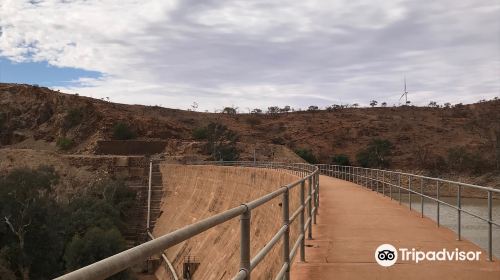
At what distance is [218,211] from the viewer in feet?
131

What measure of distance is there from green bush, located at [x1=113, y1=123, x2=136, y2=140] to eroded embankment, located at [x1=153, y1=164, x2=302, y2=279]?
2175 centimetres

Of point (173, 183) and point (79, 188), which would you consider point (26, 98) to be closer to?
point (79, 188)

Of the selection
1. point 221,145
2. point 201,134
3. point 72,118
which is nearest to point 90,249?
point 221,145

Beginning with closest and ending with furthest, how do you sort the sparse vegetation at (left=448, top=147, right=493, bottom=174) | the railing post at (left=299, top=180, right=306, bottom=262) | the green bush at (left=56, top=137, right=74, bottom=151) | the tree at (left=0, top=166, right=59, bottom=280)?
the railing post at (left=299, top=180, right=306, bottom=262)
the tree at (left=0, top=166, right=59, bottom=280)
the sparse vegetation at (left=448, top=147, right=493, bottom=174)
the green bush at (left=56, top=137, right=74, bottom=151)

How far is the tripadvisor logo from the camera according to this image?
8.52m

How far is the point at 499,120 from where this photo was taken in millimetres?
91938

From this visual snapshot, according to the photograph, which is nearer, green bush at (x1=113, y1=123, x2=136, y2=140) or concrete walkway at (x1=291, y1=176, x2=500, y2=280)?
concrete walkway at (x1=291, y1=176, x2=500, y2=280)

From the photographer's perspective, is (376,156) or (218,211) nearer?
(218,211)

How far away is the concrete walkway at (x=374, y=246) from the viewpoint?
297 inches

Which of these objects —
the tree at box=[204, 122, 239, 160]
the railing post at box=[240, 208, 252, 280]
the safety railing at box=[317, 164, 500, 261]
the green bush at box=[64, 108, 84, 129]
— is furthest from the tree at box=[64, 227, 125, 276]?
the green bush at box=[64, 108, 84, 129]

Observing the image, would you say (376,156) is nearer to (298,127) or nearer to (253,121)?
(298,127)

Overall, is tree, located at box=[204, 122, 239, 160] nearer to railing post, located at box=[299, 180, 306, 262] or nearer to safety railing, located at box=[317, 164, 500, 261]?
safety railing, located at box=[317, 164, 500, 261]

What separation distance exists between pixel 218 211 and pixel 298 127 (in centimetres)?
6622

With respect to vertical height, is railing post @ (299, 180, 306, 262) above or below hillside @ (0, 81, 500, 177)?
below
